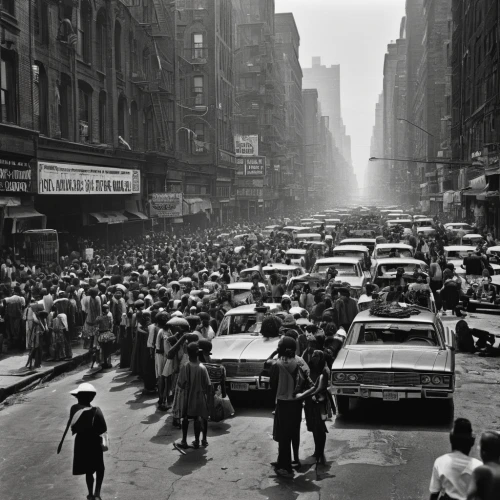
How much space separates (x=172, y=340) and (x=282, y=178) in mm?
121914

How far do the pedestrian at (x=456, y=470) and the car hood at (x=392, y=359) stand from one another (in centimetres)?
526

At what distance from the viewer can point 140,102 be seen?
47.8 metres

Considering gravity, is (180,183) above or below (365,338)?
above

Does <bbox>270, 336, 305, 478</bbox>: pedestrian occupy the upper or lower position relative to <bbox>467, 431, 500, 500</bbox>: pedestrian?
lower

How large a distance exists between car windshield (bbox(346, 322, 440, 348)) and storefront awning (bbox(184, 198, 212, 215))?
4377cm

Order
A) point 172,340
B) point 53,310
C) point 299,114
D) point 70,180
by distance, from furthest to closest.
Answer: point 299,114
point 70,180
point 53,310
point 172,340

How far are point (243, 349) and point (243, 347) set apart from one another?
126mm

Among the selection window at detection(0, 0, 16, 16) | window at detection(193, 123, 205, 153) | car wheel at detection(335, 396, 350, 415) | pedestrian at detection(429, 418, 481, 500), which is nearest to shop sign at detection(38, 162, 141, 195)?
window at detection(0, 0, 16, 16)

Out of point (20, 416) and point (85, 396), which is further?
point (20, 416)

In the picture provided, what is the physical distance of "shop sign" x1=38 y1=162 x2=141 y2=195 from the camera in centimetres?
3184

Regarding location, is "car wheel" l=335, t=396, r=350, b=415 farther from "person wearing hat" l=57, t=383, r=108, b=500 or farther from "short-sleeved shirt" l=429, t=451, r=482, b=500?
"short-sleeved shirt" l=429, t=451, r=482, b=500

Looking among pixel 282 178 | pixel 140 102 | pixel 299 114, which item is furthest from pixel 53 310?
pixel 299 114

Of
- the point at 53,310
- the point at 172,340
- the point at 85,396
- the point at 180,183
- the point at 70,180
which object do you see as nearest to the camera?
the point at 85,396

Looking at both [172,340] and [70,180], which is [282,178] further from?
[172,340]
